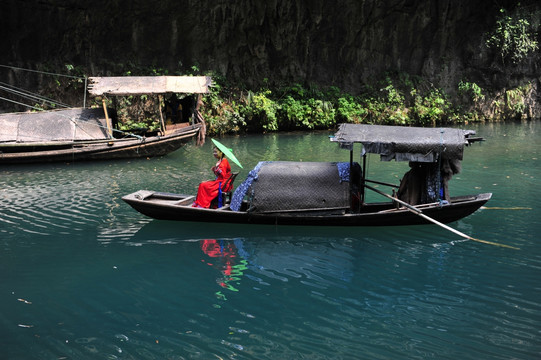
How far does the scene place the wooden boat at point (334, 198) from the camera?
982 cm

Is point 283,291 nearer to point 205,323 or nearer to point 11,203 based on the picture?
point 205,323

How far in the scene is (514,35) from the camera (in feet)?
103

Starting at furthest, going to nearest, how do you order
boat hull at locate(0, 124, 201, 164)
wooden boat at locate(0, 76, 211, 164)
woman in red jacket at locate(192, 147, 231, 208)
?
wooden boat at locate(0, 76, 211, 164) < boat hull at locate(0, 124, 201, 164) < woman in red jacket at locate(192, 147, 231, 208)

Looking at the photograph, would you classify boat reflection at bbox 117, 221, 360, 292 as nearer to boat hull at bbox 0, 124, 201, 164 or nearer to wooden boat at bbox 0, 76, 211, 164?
boat hull at bbox 0, 124, 201, 164

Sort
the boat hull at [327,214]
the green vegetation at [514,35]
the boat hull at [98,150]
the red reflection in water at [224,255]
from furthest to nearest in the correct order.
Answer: the green vegetation at [514,35], the boat hull at [98,150], the boat hull at [327,214], the red reflection in water at [224,255]

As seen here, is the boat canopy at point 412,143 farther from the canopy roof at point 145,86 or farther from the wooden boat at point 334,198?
the canopy roof at point 145,86

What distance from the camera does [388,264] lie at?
8.74m

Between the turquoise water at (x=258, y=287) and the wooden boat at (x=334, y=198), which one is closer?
the turquoise water at (x=258, y=287)

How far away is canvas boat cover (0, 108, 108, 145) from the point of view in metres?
18.2

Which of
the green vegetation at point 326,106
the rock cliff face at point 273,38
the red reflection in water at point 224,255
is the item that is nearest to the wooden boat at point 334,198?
the red reflection in water at point 224,255

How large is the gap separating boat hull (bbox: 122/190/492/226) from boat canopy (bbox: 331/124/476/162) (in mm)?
1015

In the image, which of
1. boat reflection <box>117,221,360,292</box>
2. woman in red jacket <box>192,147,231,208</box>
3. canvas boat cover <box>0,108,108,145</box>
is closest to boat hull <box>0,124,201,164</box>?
canvas boat cover <box>0,108,108,145</box>

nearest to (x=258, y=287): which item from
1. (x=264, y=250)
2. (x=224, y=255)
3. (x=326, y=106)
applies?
(x=224, y=255)

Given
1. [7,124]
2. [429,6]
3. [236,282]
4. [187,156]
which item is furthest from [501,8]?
[236,282]
